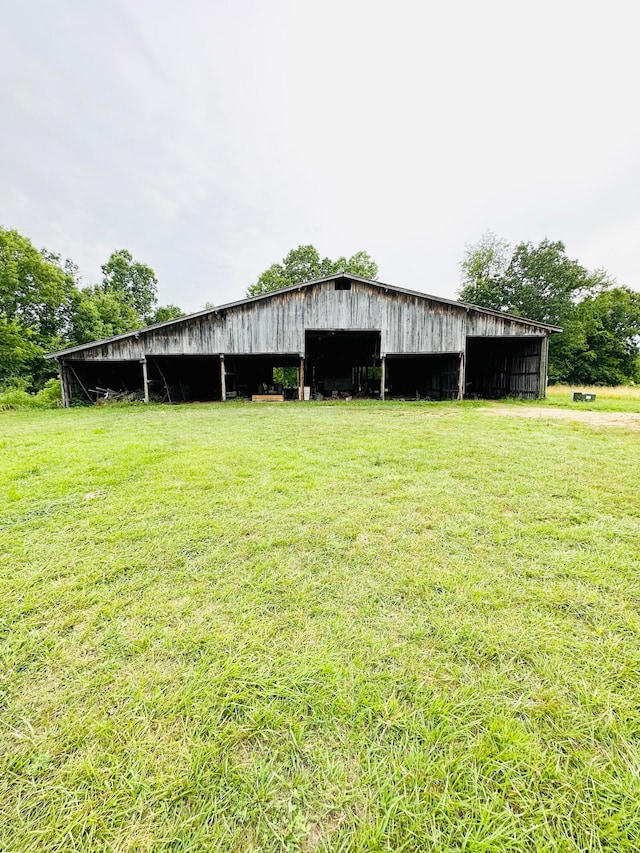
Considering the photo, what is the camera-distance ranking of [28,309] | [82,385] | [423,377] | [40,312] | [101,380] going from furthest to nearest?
[40,312] → [28,309] → [423,377] → [101,380] → [82,385]

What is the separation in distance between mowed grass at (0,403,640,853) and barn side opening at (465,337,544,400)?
48.8 feet

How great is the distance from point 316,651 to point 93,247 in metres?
58.3

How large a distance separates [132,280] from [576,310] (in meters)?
50.2

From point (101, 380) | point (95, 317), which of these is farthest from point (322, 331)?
point (95, 317)

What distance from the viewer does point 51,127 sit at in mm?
27109

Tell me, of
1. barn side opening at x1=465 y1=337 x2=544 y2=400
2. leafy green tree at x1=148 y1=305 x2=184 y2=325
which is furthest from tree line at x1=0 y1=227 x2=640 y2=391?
barn side opening at x1=465 y1=337 x2=544 y2=400

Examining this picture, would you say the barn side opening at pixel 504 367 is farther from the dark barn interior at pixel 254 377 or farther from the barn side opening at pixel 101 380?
the barn side opening at pixel 101 380

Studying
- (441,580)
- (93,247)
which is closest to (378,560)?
(441,580)

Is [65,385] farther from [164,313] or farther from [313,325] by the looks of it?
[164,313]

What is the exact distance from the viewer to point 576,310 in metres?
31.3

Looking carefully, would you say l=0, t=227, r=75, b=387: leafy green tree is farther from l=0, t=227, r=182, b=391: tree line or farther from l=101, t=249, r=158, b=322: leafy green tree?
l=101, t=249, r=158, b=322: leafy green tree

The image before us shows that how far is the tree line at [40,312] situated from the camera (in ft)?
72.0

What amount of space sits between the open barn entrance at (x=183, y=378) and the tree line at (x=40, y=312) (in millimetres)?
10474

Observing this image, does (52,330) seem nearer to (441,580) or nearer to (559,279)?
(441,580)
